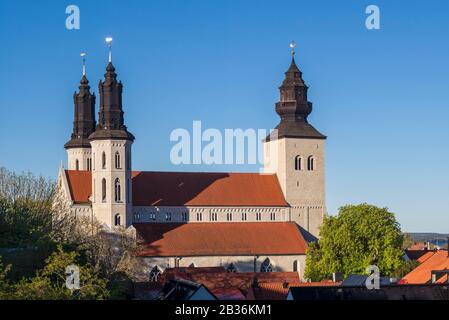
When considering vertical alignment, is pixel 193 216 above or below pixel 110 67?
below

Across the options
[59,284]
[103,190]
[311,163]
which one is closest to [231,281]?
[103,190]

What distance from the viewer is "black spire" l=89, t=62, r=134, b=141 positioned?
60.2 m

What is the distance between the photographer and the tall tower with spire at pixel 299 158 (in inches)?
2685

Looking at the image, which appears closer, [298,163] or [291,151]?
[291,151]

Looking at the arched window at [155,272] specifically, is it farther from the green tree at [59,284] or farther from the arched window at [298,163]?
the green tree at [59,284]

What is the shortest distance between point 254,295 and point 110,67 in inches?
977

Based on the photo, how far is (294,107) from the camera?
2687 inches

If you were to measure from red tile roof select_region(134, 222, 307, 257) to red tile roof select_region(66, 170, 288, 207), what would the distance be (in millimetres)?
1808

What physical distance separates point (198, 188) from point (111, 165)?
9.10 metres

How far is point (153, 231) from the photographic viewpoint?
209 ft

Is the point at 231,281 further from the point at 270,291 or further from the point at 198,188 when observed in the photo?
the point at 198,188

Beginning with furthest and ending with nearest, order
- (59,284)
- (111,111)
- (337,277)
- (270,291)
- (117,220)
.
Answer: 1. (117,220)
2. (111,111)
3. (337,277)
4. (270,291)
5. (59,284)
